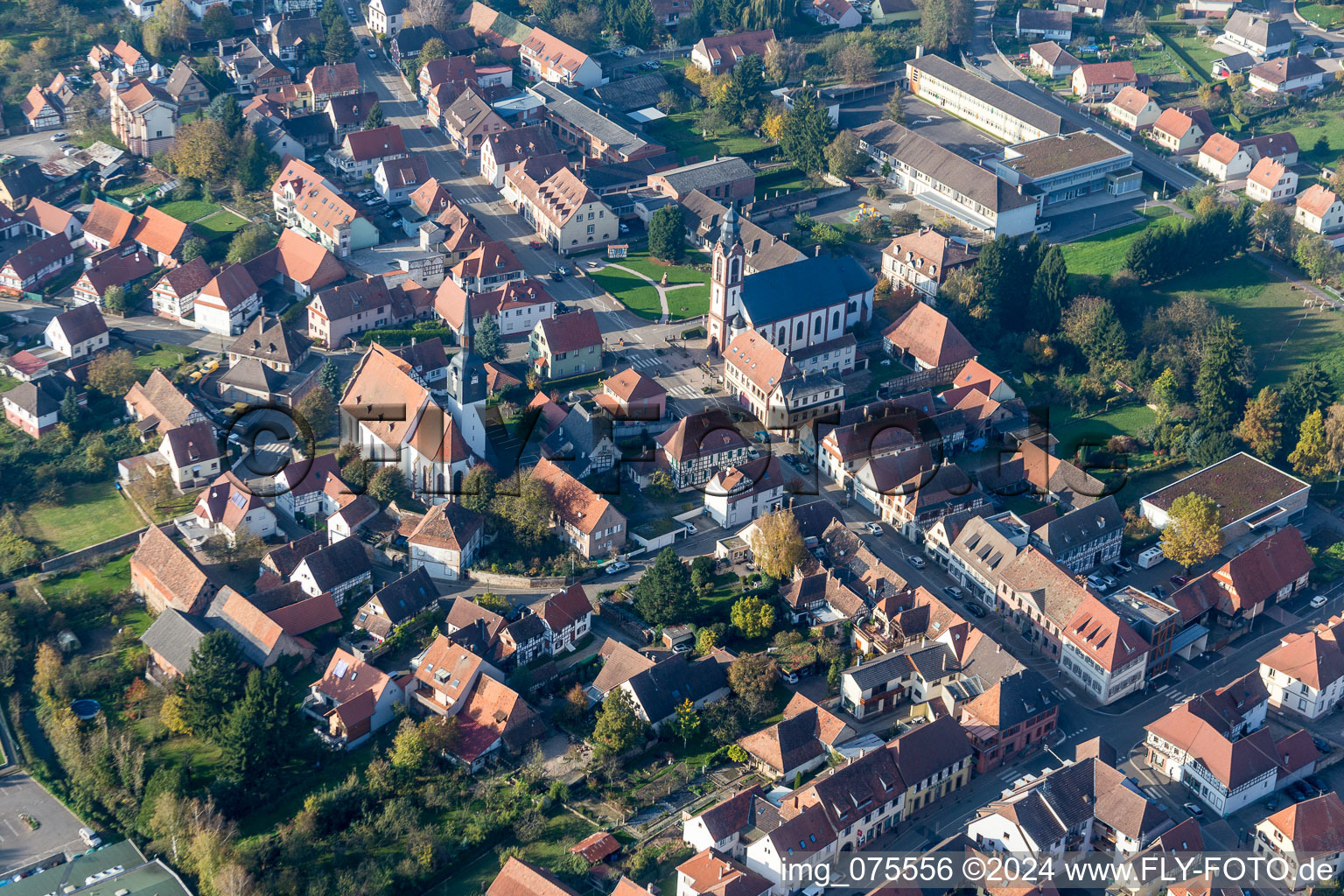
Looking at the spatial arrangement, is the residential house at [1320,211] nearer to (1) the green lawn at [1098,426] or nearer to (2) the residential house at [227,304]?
(1) the green lawn at [1098,426]

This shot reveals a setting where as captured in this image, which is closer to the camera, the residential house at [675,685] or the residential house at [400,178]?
the residential house at [675,685]

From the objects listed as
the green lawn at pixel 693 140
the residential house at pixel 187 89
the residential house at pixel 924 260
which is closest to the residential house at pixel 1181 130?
the residential house at pixel 924 260

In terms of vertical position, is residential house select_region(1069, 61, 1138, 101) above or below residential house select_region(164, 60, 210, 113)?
below

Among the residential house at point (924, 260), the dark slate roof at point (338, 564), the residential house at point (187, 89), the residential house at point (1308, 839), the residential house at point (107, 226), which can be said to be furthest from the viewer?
the residential house at point (187, 89)

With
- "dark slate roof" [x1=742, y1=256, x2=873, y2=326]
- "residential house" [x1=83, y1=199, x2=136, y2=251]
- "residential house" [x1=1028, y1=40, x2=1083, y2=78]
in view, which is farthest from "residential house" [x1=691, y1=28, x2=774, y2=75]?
"residential house" [x1=83, y1=199, x2=136, y2=251]

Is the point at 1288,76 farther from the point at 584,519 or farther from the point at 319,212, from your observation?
the point at 584,519

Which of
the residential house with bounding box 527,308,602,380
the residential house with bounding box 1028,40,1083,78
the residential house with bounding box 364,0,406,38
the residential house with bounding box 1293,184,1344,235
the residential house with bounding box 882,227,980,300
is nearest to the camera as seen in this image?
the residential house with bounding box 527,308,602,380

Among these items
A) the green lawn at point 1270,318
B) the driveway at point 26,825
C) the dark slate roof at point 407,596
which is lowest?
the green lawn at point 1270,318

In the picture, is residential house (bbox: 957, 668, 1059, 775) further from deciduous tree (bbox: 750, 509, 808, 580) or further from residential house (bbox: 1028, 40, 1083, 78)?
residential house (bbox: 1028, 40, 1083, 78)
